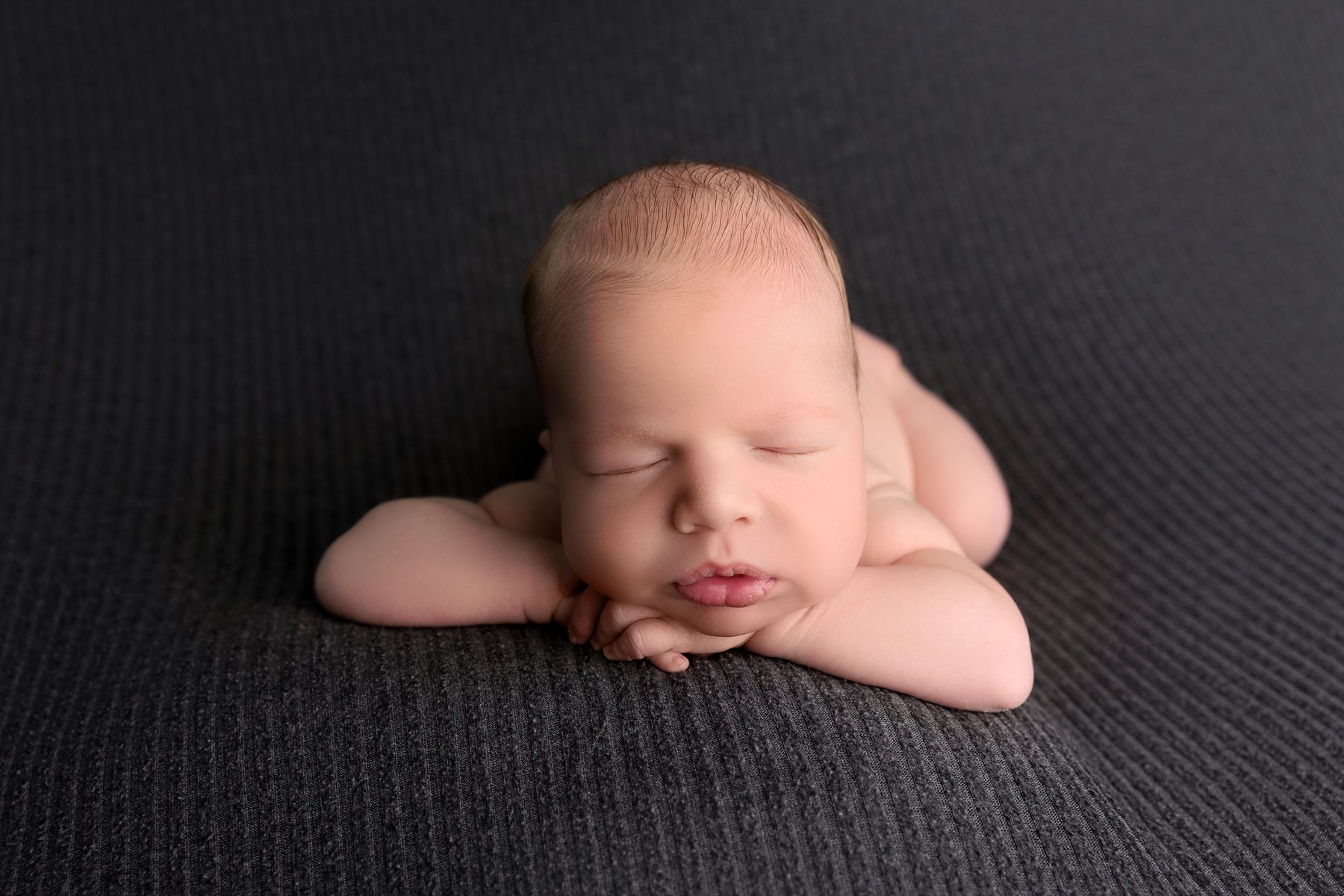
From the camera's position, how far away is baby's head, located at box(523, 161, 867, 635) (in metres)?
0.75

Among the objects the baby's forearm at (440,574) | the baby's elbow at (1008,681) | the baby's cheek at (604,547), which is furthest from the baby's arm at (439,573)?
the baby's elbow at (1008,681)

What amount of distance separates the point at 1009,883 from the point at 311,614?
61 cm

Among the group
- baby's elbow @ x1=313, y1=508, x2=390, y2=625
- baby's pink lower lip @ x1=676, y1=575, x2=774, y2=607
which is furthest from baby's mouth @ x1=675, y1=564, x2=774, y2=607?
baby's elbow @ x1=313, y1=508, x2=390, y2=625

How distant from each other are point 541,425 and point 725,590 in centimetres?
73

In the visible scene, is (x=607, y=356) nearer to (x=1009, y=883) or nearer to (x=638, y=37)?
(x=1009, y=883)

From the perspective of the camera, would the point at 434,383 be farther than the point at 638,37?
No

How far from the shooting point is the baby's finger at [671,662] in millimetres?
850

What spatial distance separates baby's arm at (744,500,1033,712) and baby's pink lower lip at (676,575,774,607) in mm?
88

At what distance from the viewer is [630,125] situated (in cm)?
171

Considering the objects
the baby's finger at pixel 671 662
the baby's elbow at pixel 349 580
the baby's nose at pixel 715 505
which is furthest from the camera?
the baby's elbow at pixel 349 580

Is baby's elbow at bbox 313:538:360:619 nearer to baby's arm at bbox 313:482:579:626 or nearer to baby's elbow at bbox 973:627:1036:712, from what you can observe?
baby's arm at bbox 313:482:579:626

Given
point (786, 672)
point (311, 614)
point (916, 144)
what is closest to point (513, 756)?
point (786, 672)

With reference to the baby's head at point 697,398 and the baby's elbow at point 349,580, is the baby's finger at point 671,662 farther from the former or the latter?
the baby's elbow at point 349,580

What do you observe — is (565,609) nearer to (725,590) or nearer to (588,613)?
(588,613)
